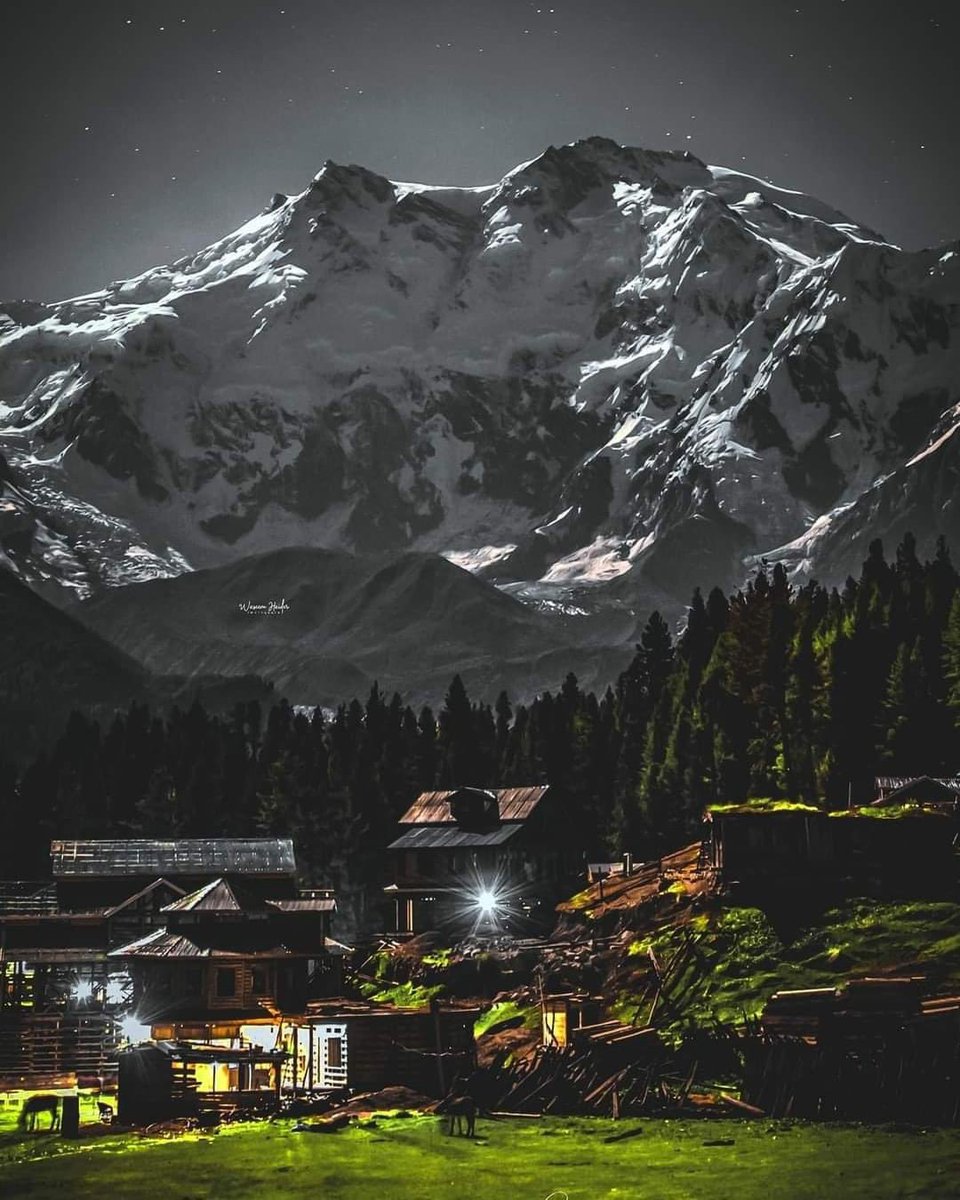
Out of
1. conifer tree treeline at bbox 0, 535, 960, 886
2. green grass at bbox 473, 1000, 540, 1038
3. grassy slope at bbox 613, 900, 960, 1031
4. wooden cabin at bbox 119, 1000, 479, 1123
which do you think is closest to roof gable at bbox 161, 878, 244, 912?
wooden cabin at bbox 119, 1000, 479, 1123

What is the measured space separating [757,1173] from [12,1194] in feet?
74.3

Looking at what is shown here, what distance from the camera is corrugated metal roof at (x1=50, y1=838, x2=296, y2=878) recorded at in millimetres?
103938

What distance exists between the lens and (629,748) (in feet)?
455

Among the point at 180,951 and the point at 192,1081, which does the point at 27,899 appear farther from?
the point at 192,1081

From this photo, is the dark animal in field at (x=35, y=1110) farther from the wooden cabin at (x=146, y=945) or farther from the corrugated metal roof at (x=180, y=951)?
the corrugated metal roof at (x=180, y=951)

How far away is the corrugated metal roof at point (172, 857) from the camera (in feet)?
341

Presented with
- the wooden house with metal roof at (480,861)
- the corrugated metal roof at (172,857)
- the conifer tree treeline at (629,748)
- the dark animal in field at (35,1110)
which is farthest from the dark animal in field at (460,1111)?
the wooden house with metal roof at (480,861)

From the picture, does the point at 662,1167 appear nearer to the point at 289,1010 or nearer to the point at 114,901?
the point at 289,1010

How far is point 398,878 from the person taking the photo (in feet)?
401

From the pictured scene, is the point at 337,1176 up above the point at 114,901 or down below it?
below

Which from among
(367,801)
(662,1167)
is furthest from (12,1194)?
(367,801)

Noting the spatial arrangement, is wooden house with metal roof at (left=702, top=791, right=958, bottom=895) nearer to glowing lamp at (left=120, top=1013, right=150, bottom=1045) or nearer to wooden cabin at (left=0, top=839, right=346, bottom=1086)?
wooden cabin at (left=0, top=839, right=346, bottom=1086)

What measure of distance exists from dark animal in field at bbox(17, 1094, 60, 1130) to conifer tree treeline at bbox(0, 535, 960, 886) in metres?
56.7

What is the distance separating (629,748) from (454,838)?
74.0 ft
